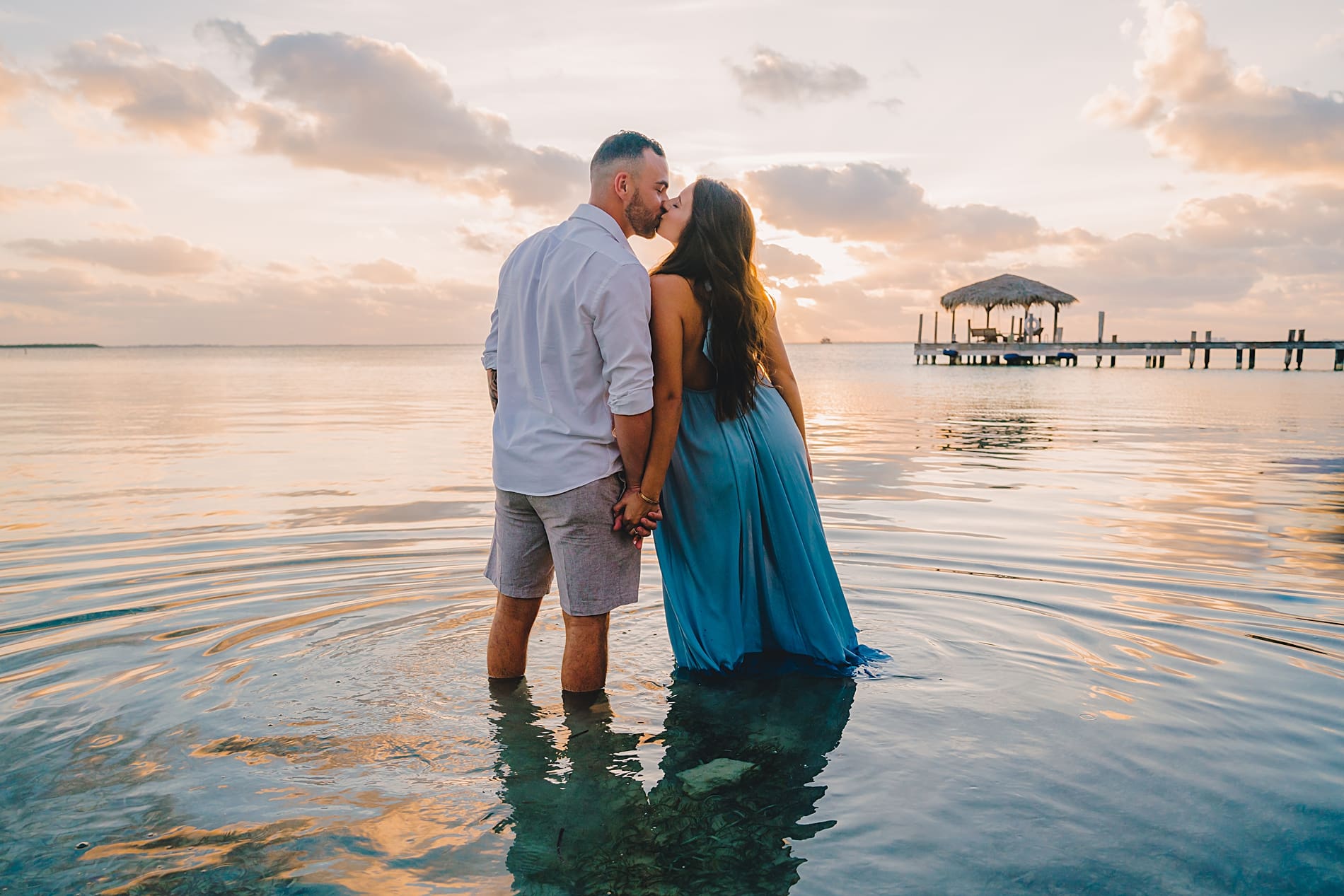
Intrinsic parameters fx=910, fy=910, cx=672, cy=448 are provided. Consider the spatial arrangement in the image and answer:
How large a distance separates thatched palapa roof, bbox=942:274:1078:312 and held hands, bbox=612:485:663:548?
51.9 meters

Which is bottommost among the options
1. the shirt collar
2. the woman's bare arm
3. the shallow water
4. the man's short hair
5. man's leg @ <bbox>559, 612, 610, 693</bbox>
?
the shallow water

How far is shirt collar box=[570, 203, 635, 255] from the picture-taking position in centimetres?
330

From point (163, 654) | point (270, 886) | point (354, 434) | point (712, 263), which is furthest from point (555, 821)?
point (354, 434)

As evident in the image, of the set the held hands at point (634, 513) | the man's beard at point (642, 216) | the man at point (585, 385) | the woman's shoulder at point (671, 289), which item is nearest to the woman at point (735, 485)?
the woman's shoulder at point (671, 289)

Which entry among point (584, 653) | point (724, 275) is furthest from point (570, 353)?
point (584, 653)

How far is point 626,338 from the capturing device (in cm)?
314

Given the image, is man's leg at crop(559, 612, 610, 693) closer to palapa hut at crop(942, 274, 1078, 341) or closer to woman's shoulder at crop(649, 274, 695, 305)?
woman's shoulder at crop(649, 274, 695, 305)

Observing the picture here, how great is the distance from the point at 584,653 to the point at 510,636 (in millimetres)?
406

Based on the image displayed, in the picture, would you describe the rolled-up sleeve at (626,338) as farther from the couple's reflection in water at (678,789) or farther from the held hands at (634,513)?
the couple's reflection in water at (678,789)

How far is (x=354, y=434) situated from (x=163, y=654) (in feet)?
38.3

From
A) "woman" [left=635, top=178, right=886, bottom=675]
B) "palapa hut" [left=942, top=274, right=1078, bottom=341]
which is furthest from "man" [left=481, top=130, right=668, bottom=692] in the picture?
"palapa hut" [left=942, top=274, right=1078, bottom=341]

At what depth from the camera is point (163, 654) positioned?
4207 millimetres

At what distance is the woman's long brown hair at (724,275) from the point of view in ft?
12.1

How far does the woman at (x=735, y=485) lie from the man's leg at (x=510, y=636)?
2.13ft
